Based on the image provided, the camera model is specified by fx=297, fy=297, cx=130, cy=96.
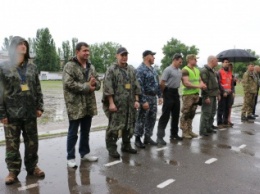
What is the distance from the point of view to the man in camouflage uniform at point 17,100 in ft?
13.4

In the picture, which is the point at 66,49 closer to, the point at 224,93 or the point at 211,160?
the point at 224,93

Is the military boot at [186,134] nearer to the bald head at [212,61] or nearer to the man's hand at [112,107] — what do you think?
the bald head at [212,61]

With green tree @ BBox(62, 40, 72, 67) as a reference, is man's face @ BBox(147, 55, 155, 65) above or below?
below

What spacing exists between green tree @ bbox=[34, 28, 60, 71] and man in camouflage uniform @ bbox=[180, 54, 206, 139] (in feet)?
243

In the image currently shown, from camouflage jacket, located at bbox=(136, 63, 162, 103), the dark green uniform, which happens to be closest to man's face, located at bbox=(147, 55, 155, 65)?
camouflage jacket, located at bbox=(136, 63, 162, 103)

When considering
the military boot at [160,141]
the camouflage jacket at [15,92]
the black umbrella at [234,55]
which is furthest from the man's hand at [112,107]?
the black umbrella at [234,55]

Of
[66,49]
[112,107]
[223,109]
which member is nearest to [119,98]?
[112,107]

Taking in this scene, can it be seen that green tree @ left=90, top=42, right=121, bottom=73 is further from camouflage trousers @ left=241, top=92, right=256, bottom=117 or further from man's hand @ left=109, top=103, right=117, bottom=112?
man's hand @ left=109, top=103, right=117, bottom=112

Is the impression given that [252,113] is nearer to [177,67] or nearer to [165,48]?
[177,67]

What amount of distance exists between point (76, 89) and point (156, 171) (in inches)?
70.7

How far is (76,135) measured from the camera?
4875mm

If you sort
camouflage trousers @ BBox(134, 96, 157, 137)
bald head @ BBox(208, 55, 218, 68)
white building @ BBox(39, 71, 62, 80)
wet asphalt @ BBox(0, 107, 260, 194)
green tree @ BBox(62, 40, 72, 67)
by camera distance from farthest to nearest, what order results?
green tree @ BBox(62, 40, 72, 67) < white building @ BBox(39, 71, 62, 80) < bald head @ BBox(208, 55, 218, 68) < camouflage trousers @ BBox(134, 96, 157, 137) < wet asphalt @ BBox(0, 107, 260, 194)

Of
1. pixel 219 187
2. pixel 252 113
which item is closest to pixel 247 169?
pixel 219 187

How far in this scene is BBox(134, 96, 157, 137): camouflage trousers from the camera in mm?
6117
